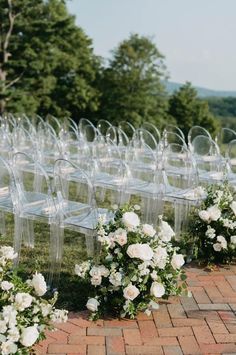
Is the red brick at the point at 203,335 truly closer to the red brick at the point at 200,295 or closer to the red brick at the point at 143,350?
the red brick at the point at 143,350

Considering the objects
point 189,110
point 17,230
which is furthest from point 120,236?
point 189,110

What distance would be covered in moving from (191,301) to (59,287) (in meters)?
0.93

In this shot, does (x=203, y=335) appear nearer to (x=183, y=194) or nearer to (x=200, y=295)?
(x=200, y=295)


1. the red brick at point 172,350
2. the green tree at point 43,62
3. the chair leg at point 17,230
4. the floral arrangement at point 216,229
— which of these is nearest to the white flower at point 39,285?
the red brick at point 172,350

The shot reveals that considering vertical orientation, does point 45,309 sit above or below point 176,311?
above

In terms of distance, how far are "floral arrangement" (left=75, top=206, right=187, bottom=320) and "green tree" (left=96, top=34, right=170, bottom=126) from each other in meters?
13.7

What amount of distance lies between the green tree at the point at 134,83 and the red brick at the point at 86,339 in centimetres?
1411

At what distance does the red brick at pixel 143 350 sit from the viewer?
8.59 ft

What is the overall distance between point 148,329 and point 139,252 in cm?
45

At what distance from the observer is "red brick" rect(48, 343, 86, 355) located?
261cm

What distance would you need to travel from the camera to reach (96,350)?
104 inches

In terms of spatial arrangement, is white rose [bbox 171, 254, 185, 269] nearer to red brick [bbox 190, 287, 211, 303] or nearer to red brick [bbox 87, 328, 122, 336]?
red brick [bbox 190, 287, 211, 303]

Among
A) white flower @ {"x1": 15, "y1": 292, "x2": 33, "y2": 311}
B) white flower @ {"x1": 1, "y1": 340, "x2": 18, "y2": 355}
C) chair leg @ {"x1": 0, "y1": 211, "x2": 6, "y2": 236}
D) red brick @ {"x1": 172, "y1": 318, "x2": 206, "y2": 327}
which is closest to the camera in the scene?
white flower @ {"x1": 1, "y1": 340, "x2": 18, "y2": 355}

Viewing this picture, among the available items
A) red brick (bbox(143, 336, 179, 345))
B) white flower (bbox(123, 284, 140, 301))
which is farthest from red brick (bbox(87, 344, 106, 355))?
white flower (bbox(123, 284, 140, 301))
